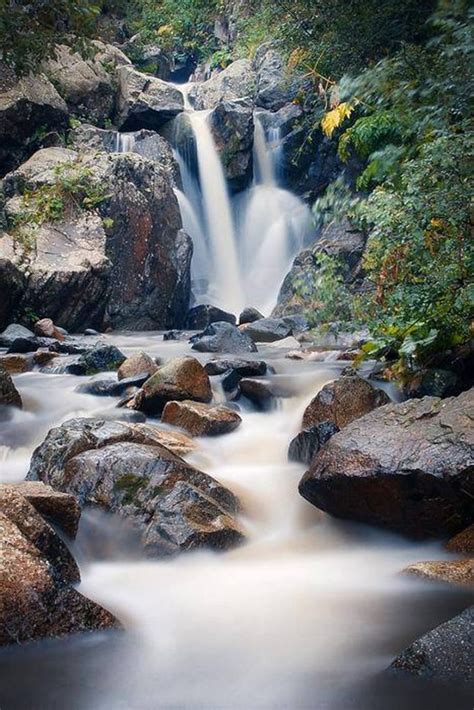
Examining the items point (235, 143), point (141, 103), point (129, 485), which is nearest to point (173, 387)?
point (129, 485)

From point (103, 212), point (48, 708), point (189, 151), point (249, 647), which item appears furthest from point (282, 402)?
point (189, 151)

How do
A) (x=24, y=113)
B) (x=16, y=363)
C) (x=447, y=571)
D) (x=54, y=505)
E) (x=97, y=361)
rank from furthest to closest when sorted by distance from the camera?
(x=24, y=113), (x=16, y=363), (x=97, y=361), (x=54, y=505), (x=447, y=571)

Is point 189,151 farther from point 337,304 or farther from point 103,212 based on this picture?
point 337,304

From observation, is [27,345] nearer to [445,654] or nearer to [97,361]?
[97,361]

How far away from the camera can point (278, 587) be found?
3.61 m

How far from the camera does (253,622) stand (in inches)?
125

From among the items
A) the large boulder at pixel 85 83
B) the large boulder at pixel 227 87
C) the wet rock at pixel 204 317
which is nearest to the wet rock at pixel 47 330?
the wet rock at pixel 204 317

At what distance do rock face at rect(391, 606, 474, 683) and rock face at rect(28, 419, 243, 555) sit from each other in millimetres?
1568

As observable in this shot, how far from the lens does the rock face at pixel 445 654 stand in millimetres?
2414

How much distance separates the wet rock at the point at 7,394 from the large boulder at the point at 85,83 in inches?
490

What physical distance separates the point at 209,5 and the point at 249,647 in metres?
25.6

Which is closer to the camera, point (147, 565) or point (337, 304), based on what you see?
point (147, 565)

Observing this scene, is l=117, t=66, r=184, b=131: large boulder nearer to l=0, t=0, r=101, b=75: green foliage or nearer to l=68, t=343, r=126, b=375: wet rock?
l=0, t=0, r=101, b=75: green foliage

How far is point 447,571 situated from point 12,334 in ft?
29.2
